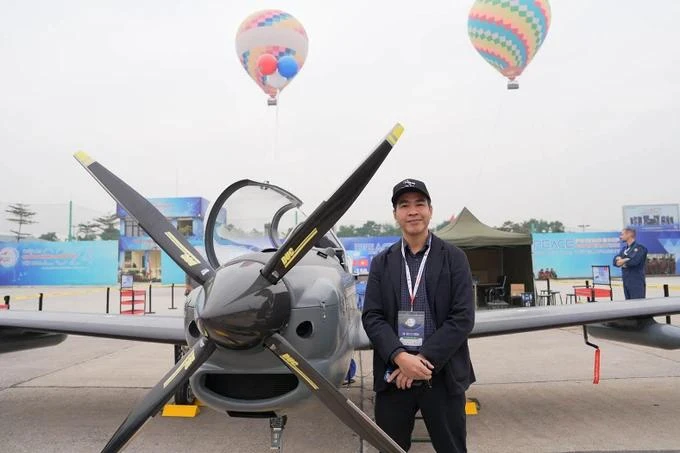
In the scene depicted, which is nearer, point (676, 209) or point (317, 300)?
point (317, 300)


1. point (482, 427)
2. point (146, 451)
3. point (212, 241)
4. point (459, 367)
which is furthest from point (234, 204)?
point (482, 427)

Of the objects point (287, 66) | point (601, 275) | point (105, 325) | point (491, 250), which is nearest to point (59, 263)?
point (287, 66)

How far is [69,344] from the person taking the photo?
906cm

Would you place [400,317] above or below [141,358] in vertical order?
above

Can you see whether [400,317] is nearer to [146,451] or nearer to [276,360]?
[276,360]

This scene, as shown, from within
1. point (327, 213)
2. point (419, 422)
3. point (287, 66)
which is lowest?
point (419, 422)

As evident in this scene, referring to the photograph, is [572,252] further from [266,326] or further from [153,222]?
[266,326]

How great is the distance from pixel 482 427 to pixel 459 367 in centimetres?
221

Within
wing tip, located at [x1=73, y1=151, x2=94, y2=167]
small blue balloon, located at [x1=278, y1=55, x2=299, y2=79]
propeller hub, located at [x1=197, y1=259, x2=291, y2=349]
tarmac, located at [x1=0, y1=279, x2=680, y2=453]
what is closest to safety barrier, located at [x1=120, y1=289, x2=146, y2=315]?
tarmac, located at [x1=0, y1=279, x2=680, y2=453]

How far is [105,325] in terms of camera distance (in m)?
4.24

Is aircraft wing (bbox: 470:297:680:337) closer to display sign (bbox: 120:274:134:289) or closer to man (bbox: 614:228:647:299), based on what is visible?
man (bbox: 614:228:647:299)

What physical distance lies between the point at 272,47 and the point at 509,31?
720 cm

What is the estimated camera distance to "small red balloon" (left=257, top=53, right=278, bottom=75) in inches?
544

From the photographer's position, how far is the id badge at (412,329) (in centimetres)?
219
